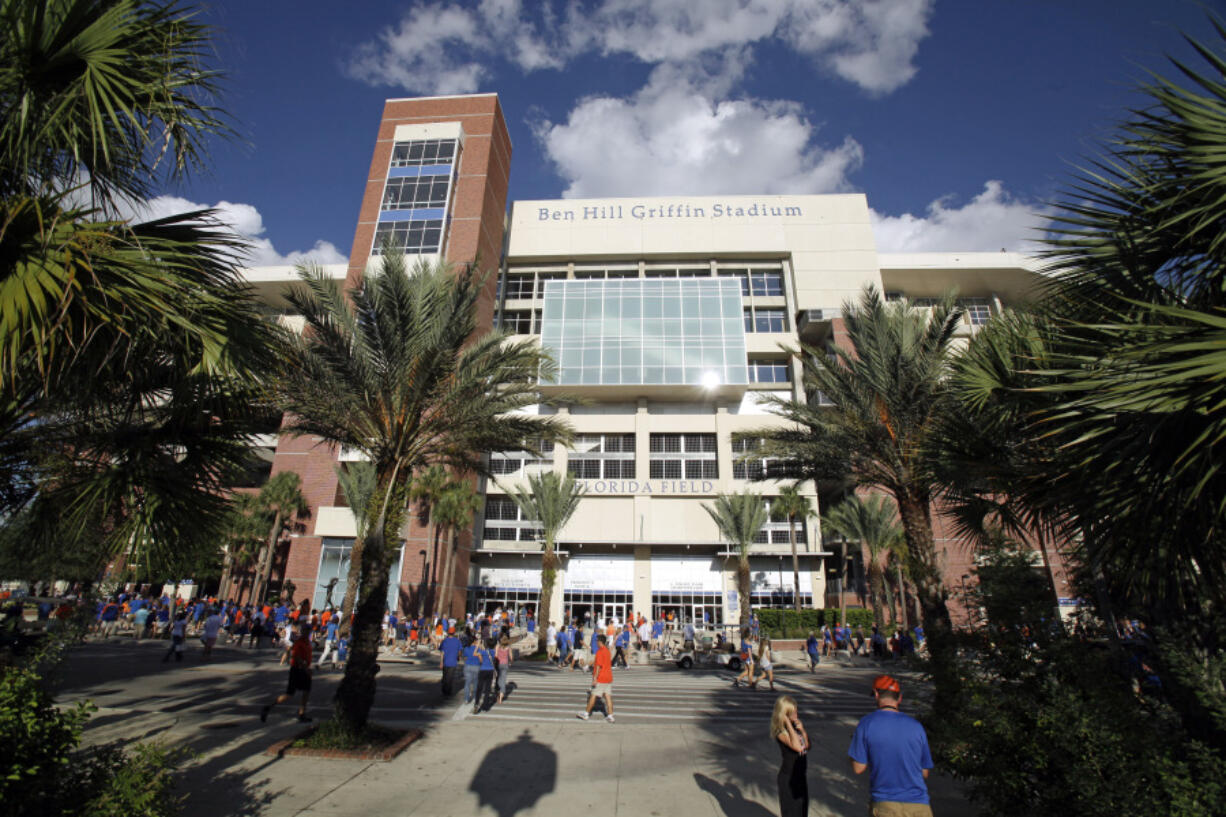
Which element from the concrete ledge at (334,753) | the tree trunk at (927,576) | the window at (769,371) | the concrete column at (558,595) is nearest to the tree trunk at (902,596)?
the window at (769,371)

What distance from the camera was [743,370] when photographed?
143ft

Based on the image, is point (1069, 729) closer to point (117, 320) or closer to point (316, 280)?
point (117, 320)

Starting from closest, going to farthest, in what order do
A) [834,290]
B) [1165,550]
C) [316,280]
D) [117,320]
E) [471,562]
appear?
1. [117,320]
2. [1165,550]
3. [316,280]
4. [471,562]
5. [834,290]

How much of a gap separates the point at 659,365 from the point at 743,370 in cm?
633

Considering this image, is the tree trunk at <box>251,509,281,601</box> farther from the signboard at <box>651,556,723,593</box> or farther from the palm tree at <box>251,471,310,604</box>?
the signboard at <box>651,556,723,593</box>

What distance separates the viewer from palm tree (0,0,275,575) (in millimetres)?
Result: 3990

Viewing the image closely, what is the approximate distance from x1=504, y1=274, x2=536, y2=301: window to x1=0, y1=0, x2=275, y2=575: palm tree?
153 ft

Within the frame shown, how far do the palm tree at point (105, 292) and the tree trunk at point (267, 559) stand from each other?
105 feet

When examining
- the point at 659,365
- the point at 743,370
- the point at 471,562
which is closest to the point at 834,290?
the point at 743,370

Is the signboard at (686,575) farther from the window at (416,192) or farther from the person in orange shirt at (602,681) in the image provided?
the window at (416,192)

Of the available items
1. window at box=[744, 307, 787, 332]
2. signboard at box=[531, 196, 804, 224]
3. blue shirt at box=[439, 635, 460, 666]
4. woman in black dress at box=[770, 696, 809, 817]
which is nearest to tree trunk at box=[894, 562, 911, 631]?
window at box=[744, 307, 787, 332]

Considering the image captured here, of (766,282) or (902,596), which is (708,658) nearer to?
(902,596)

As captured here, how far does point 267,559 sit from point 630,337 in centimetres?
2921

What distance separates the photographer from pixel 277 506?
125 feet
